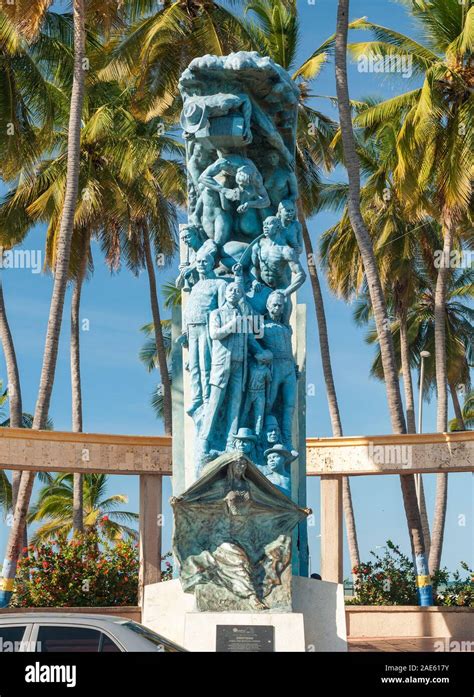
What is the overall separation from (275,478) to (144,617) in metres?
2.38

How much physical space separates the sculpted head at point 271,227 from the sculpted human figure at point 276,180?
0.56m

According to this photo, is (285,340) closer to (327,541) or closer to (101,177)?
(327,541)

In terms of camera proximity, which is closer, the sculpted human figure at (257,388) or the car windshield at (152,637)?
the car windshield at (152,637)

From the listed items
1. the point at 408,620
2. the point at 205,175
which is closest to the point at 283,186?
the point at 205,175

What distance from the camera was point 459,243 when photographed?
30062 millimetres

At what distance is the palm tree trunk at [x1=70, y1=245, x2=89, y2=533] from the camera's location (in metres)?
25.7

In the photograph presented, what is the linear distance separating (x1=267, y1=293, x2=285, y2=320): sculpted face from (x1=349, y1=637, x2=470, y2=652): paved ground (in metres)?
6.25

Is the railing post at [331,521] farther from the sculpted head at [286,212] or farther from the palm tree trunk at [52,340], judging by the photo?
the sculpted head at [286,212]

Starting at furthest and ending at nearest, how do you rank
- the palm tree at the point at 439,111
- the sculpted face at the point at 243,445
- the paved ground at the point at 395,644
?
the palm tree at the point at 439,111, the paved ground at the point at 395,644, the sculpted face at the point at 243,445

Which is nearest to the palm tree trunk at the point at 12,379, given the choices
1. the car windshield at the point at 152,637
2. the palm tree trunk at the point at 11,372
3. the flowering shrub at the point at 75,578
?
the palm tree trunk at the point at 11,372

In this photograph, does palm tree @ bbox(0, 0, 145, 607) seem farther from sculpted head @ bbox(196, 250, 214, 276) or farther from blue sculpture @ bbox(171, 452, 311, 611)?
blue sculpture @ bbox(171, 452, 311, 611)

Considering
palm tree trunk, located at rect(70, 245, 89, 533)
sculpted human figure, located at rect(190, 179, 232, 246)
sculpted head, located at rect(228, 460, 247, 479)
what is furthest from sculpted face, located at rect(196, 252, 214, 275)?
palm tree trunk, located at rect(70, 245, 89, 533)

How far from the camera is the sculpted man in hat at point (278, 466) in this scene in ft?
44.2

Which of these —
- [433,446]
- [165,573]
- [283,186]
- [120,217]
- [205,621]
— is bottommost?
[205,621]
